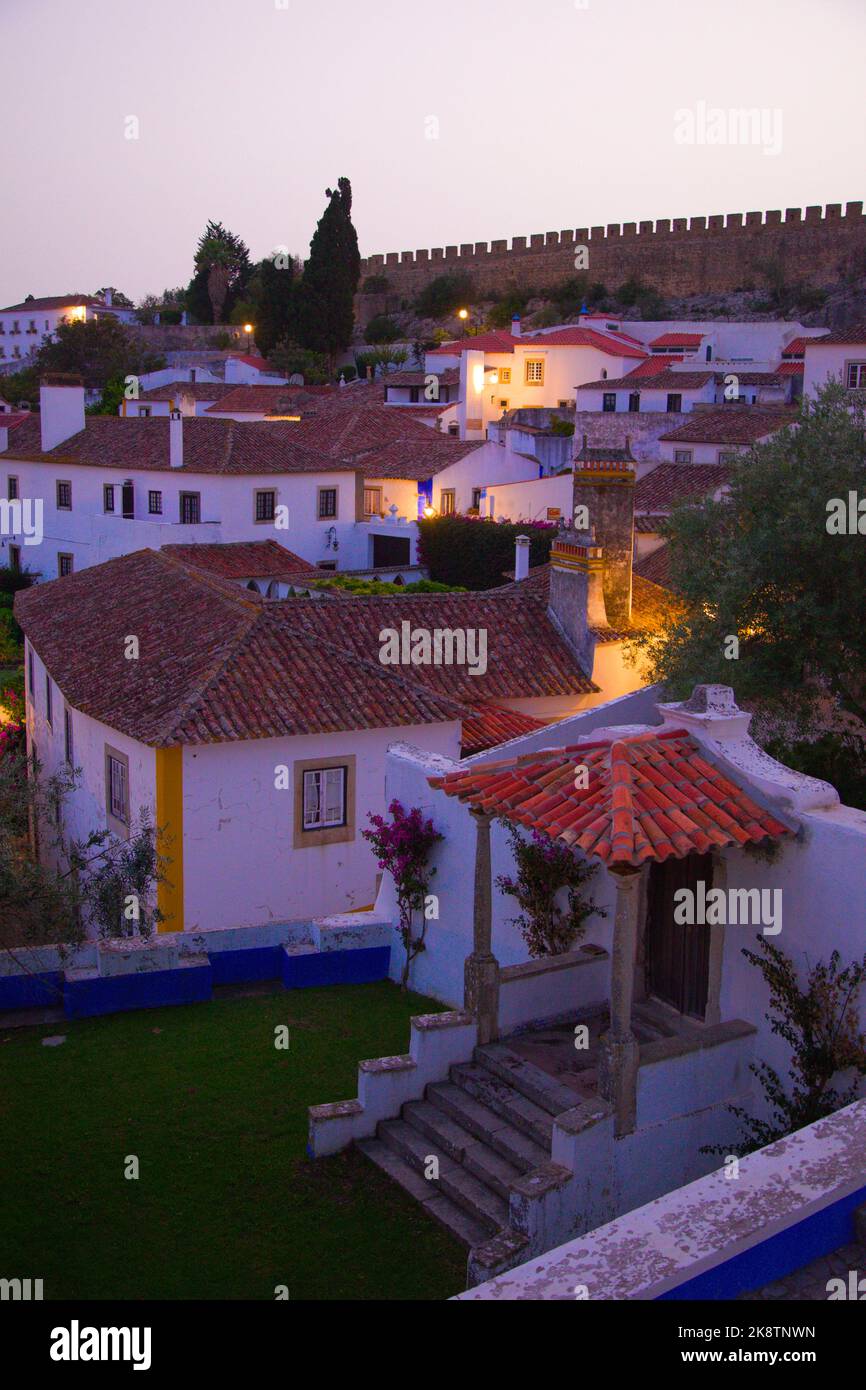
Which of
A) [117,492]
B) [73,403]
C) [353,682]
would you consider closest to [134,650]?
[353,682]

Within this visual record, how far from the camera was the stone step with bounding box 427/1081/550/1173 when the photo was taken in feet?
25.6

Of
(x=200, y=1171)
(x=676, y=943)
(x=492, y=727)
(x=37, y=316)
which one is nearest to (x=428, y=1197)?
(x=200, y=1171)

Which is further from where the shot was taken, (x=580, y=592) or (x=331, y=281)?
(x=331, y=281)

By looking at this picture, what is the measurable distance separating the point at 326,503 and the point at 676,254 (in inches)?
1920

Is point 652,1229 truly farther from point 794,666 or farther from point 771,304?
point 771,304

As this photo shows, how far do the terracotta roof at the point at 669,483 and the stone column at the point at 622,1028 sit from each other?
22.1 m

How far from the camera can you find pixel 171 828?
14664mm

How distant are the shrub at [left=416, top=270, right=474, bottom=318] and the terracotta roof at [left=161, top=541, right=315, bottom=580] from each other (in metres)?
55.0

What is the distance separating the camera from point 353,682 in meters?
16.3

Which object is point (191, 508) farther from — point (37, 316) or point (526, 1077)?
point (37, 316)

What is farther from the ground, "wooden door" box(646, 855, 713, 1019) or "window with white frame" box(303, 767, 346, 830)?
"wooden door" box(646, 855, 713, 1019)

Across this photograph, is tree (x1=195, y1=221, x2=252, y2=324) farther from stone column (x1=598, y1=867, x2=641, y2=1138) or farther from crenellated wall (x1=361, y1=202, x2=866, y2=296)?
stone column (x1=598, y1=867, x2=641, y2=1138)

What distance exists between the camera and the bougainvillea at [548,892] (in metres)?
9.73

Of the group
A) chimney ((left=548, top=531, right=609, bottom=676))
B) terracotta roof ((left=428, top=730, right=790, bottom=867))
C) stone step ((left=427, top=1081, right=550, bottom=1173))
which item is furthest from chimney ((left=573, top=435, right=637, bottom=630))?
stone step ((left=427, top=1081, right=550, bottom=1173))
